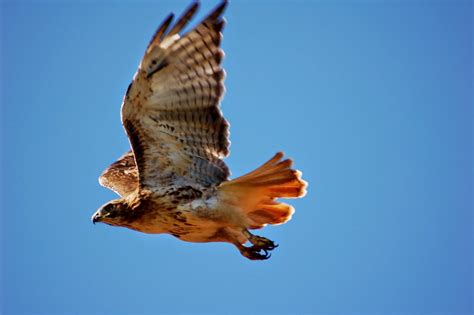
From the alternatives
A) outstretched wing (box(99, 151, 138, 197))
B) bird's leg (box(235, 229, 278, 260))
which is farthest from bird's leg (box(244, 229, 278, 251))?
outstretched wing (box(99, 151, 138, 197))

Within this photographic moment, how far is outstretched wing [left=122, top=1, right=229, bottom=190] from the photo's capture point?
8867 mm

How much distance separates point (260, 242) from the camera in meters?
9.14

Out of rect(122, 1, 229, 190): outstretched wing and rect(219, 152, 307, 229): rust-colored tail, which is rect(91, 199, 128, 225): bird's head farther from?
rect(219, 152, 307, 229): rust-colored tail

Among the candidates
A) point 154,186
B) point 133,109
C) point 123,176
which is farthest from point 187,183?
point 123,176

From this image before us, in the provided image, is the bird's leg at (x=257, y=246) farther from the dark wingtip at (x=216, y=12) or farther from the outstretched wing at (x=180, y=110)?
the dark wingtip at (x=216, y=12)

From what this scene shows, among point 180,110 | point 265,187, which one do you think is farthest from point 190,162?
point 265,187

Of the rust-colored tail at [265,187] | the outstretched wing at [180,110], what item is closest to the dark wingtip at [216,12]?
the outstretched wing at [180,110]

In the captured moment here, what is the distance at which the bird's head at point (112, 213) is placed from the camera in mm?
9133

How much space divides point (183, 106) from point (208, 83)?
0.33 m

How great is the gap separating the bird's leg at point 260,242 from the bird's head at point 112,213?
1182 mm

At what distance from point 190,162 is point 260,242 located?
1011mm

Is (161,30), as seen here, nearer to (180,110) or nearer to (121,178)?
(180,110)

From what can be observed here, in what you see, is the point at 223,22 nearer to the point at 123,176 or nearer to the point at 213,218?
the point at 213,218

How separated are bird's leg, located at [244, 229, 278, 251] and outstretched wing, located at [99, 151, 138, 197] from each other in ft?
5.56
